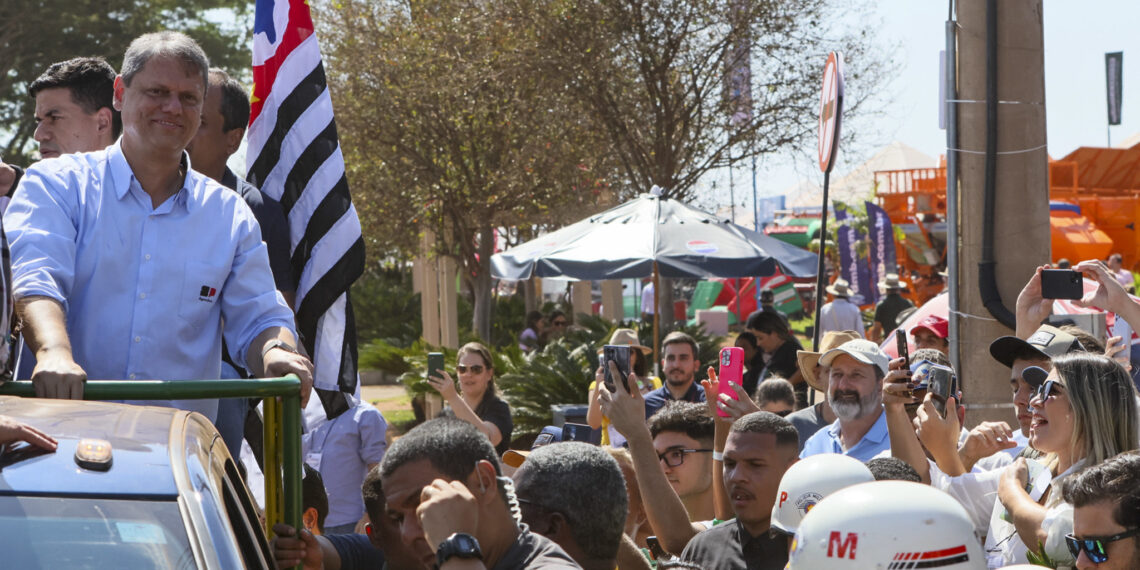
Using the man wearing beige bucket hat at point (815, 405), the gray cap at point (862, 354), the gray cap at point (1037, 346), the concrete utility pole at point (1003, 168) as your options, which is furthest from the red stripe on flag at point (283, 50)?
the concrete utility pole at point (1003, 168)

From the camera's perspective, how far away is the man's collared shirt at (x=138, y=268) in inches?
138

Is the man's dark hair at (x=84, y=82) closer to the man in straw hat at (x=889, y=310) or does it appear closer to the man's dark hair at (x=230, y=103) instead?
the man's dark hair at (x=230, y=103)

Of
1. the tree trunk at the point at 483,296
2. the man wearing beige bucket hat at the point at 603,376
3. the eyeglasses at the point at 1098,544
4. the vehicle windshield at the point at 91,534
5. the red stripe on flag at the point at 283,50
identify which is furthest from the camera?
the tree trunk at the point at 483,296

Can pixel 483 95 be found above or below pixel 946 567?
above

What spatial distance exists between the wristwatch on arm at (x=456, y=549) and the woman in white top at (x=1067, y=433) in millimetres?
2171

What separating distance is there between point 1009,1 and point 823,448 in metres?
2.73

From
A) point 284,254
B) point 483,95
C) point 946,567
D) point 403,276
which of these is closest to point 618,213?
point 284,254

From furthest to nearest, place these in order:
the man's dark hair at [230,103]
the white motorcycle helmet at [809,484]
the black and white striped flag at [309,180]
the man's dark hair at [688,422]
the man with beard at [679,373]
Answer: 1. the man with beard at [679,373]
2. the man's dark hair at [688,422]
3. the black and white striped flag at [309,180]
4. the man's dark hair at [230,103]
5. the white motorcycle helmet at [809,484]

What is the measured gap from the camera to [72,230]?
3498 mm

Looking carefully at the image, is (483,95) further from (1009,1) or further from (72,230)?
(72,230)

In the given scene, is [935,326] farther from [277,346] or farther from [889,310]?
[889,310]

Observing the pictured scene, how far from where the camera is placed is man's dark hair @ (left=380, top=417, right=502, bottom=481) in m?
3.22

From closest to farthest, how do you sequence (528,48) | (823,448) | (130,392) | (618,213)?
1. (130,392)
2. (823,448)
3. (618,213)
4. (528,48)

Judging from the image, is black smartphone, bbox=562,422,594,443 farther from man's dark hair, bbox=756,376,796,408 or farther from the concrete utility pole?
the concrete utility pole
